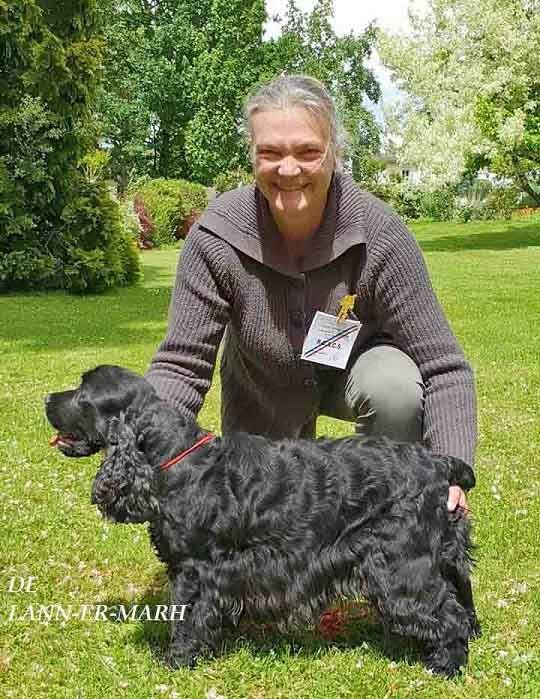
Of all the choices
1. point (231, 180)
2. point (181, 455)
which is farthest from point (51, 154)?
point (231, 180)

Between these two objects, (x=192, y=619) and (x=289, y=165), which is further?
(x=289, y=165)

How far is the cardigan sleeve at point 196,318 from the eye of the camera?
334 cm

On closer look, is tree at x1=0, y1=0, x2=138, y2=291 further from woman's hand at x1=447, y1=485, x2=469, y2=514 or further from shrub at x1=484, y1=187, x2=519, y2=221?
shrub at x1=484, y1=187, x2=519, y2=221

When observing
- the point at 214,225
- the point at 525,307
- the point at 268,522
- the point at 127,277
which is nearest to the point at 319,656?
the point at 268,522

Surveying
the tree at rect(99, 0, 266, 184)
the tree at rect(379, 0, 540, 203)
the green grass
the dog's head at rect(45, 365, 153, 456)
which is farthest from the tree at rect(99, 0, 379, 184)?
the dog's head at rect(45, 365, 153, 456)

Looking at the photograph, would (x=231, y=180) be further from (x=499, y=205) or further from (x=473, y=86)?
(x=473, y=86)

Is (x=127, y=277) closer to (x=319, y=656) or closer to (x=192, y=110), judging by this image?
(x=319, y=656)

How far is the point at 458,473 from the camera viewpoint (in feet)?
9.63

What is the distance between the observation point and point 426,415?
3.25 metres

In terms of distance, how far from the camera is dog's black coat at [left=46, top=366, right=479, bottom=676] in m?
2.86

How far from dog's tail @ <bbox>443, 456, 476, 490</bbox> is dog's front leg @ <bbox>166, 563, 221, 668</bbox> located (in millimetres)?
946

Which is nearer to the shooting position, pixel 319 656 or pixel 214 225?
pixel 319 656

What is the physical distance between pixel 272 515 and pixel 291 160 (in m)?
1.32

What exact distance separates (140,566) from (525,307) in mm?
10284
